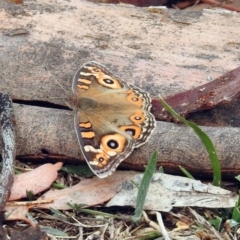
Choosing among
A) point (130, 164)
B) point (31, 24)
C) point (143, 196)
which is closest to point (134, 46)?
point (31, 24)

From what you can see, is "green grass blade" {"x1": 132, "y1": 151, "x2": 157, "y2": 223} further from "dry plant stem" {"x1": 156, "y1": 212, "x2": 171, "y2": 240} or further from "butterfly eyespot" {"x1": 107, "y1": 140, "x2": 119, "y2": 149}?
"butterfly eyespot" {"x1": 107, "y1": 140, "x2": 119, "y2": 149}

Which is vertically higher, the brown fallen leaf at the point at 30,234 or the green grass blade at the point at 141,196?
the green grass blade at the point at 141,196

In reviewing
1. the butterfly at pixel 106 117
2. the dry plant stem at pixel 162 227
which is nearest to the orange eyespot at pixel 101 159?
the butterfly at pixel 106 117

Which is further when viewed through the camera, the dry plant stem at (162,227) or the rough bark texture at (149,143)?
the rough bark texture at (149,143)

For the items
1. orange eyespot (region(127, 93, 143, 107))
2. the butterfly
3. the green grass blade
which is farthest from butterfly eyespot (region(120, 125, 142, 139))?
the green grass blade

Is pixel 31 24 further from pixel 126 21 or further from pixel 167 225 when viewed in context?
pixel 167 225

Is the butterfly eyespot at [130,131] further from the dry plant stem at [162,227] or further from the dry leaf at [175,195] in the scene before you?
the dry plant stem at [162,227]

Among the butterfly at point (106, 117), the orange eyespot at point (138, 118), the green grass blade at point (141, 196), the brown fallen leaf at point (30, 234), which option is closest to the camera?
the brown fallen leaf at point (30, 234)
